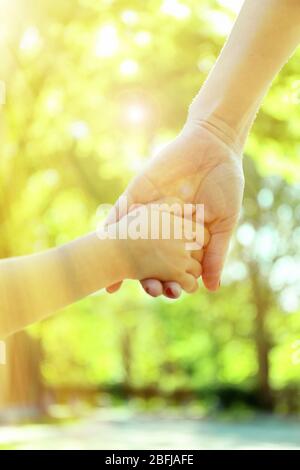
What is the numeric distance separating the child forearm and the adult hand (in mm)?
143

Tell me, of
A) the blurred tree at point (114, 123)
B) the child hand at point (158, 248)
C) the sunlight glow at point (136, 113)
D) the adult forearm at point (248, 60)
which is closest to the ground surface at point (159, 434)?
the blurred tree at point (114, 123)

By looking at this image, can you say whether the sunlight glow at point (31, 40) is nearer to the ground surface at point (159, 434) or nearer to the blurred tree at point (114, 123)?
the blurred tree at point (114, 123)

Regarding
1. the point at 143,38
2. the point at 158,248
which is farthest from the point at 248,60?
the point at 143,38

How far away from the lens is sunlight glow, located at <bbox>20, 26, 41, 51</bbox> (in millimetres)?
4212

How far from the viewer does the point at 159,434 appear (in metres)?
6.34

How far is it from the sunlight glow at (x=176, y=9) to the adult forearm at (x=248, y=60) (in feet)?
7.29

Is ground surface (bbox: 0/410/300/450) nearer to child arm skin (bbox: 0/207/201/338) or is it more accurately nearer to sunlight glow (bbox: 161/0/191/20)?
sunlight glow (bbox: 161/0/191/20)

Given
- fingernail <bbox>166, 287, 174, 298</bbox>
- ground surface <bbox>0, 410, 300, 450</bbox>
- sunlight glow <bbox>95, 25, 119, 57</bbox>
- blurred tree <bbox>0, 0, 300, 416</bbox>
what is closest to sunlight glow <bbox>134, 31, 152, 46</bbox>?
blurred tree <bbox>0, 0, 300, 416</bbox>

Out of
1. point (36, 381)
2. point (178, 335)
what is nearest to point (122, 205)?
point (36, 381)

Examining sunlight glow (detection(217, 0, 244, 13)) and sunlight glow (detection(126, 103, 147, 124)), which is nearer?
sunlight glow (detection(217, 0, 244, 13))

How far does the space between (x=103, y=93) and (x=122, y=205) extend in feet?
12.1

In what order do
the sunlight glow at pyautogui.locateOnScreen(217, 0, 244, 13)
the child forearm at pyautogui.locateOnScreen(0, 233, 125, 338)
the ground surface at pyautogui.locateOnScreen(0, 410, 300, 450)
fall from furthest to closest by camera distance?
the ground surface at pyautogui.locateOnScreen(0, 410, 300, 450), the sunlight glow at pyautogui.locateOnScreen(217, 0, 244, 13), the child forearm at pyautogui.locateOnScreen(0, 233, 125, 338)

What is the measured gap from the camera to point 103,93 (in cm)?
501

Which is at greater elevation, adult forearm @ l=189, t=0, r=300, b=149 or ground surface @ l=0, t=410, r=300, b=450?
ground surface @ l=0, t=410, r=300, b=450
